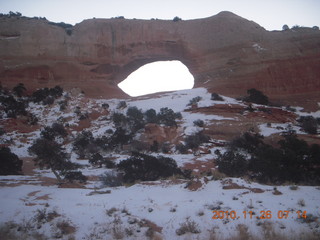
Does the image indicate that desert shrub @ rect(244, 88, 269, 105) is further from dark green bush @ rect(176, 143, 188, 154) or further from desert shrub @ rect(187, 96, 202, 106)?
dark green bush @ rect(176, 143, 188, 154)

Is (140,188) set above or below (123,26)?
below

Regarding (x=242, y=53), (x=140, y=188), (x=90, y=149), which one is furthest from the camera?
(x=242, y=53)

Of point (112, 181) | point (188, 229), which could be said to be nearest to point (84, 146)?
point (112, 181)

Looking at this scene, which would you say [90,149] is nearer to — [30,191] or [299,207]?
[30,191]

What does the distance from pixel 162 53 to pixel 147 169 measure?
3379 centimetres

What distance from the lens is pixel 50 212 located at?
24.8 ft

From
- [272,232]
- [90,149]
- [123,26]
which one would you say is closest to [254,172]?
[272,232]

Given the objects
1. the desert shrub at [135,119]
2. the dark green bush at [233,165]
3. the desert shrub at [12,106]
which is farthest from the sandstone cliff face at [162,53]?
the dark green bush at [233,165]

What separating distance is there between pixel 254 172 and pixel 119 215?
22.8ft

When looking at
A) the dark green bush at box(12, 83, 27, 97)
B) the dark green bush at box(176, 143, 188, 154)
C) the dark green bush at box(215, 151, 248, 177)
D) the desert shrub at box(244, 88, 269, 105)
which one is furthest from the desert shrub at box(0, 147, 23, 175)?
the desert shrub at box(244, 88, 269, 105)
